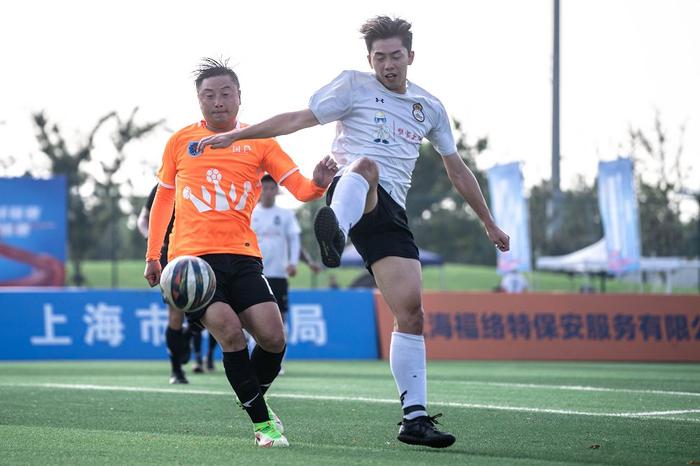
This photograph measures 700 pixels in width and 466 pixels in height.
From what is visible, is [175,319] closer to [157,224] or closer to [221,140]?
[157,224]

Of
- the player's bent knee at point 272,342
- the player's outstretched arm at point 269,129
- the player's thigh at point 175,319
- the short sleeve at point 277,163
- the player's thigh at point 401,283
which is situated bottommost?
the player's thigh at point 175,319

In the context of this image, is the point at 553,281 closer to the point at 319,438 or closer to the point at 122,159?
the point at 122,159

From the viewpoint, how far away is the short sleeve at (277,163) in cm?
689

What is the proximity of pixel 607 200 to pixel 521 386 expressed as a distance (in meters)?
12.7

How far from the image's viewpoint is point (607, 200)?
77.8 feet

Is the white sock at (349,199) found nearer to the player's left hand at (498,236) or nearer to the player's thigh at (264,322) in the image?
the player's thigh at (264,322)

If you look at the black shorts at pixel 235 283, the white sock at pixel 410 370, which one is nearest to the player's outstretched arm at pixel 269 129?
the black shorts at pixel 235 283

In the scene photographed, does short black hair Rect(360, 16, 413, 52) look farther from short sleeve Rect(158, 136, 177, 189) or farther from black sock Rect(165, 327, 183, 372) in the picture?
black sock Rect(165, 327, 183, 372)

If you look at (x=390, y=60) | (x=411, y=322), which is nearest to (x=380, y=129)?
(x=390, y=60)

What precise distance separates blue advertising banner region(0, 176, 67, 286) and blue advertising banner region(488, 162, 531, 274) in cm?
854

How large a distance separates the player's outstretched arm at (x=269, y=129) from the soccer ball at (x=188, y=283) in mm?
614

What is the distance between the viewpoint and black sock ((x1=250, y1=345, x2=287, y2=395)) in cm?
692

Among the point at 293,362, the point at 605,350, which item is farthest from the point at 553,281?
the point at 293,362

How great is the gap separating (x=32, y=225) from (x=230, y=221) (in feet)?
54.5
